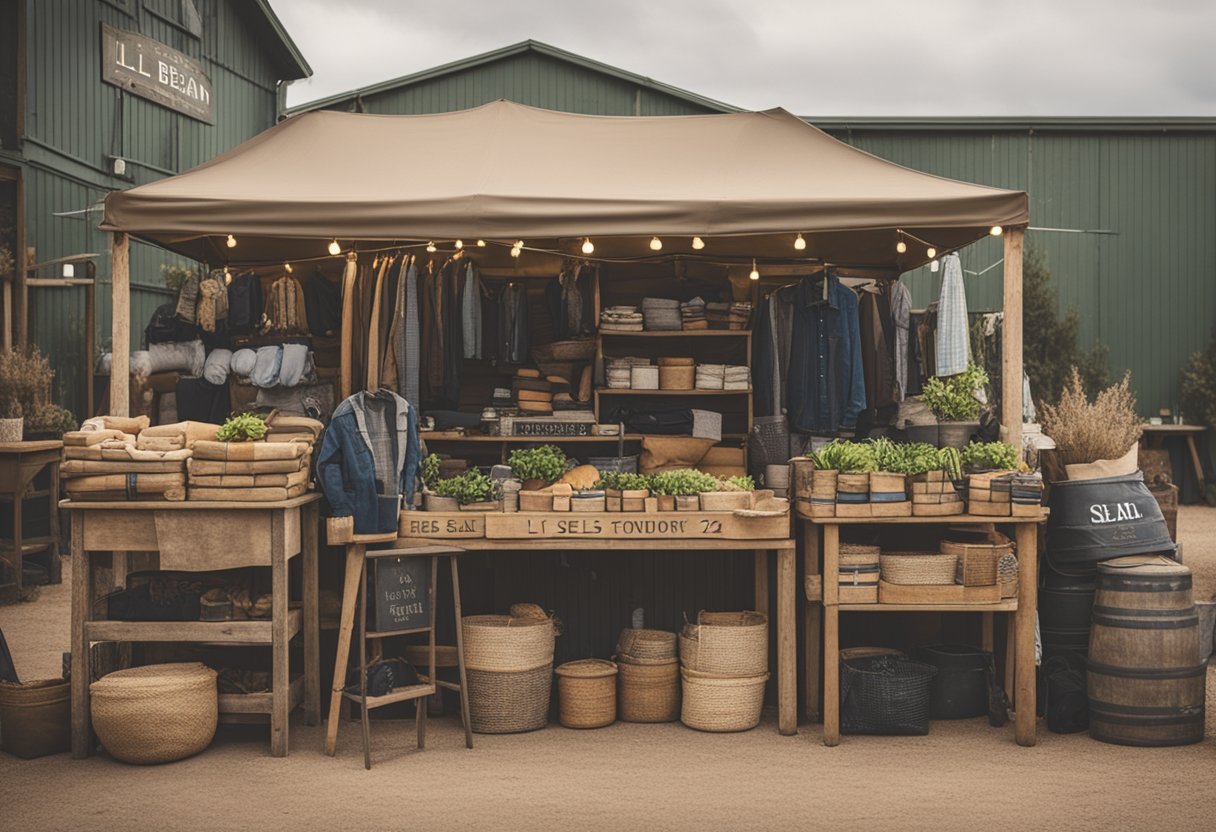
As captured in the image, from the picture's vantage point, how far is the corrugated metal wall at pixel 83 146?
12453mm

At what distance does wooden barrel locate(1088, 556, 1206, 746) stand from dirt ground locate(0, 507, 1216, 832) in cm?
12

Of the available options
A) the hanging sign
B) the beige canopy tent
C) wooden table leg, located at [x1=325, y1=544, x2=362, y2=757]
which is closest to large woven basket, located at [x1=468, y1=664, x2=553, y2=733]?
wooden table leg, located at [x1=325, y1=544, x2=362, y2=757]

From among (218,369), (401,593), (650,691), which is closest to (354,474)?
(401,593)

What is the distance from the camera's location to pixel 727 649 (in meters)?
5.61

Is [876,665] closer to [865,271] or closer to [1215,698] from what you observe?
[1215,698]

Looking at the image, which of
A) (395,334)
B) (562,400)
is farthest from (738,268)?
(395,334)

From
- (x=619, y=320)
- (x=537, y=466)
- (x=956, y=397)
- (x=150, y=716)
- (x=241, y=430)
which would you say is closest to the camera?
(x=150, y=716)

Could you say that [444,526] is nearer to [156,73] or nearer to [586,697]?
[586,697]

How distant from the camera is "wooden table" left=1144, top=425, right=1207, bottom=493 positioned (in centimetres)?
1677

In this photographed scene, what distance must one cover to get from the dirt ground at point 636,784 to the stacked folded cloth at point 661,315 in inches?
123

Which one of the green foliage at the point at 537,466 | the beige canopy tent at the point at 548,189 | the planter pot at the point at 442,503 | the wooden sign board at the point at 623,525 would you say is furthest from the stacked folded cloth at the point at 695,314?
the planter pot at the point at 442,503

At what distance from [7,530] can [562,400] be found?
5.21 m

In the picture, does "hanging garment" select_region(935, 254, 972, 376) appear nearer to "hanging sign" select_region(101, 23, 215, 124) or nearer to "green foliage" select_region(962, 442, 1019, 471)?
"green foliage" select_region(962, 442, 1019, 471)

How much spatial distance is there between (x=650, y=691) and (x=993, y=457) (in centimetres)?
203
